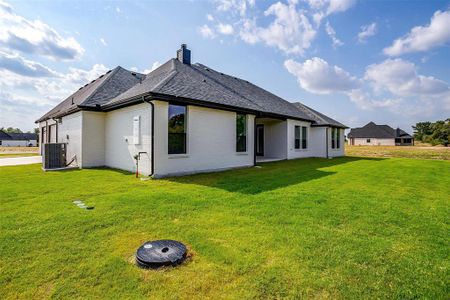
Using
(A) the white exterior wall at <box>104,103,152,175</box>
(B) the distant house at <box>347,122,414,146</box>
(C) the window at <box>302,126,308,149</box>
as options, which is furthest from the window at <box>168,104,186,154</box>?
(B) the distant house at <box>347,122,414,146</box>

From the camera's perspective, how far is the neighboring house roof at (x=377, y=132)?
188ft

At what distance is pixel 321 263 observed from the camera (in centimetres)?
276

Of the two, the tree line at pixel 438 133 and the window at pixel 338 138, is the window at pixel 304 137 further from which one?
the tree line at pixel 438 133

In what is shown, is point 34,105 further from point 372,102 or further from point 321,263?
point 372,102

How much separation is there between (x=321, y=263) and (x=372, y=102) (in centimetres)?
2656

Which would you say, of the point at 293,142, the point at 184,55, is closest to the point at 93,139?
the point at 184,55

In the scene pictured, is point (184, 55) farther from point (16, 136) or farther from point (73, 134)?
point (16, 136)

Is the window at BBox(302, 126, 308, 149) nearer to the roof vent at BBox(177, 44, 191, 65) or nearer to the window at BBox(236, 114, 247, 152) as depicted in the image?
the window at BBox(236, 114, 247, 152)

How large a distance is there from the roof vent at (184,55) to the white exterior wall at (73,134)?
263 inches

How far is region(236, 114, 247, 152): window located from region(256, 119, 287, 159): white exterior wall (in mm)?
5003

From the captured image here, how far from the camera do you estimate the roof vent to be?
14.3 m

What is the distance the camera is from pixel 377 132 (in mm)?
58875

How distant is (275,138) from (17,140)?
85669 mm

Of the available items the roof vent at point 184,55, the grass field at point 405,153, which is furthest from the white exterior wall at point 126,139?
the grass field at point 405,153
